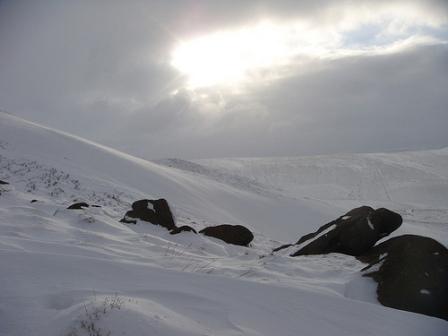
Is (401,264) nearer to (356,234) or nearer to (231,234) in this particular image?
(356,234)

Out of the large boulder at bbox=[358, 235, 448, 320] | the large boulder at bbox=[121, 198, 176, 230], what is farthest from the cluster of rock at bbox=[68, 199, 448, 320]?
the large boulder at bbox=[121, 198, 176, 230]

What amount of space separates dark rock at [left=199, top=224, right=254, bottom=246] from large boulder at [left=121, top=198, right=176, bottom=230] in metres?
0.98

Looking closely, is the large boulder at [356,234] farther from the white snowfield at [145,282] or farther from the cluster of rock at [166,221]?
the cluster of rock at [166,221]

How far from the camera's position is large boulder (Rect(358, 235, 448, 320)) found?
4.86 meters

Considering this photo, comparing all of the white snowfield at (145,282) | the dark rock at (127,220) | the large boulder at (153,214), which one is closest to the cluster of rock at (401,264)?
the white snowfield at (145,282)

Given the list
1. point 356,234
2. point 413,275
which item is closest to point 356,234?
point 356,234

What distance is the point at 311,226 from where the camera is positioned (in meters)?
21.8

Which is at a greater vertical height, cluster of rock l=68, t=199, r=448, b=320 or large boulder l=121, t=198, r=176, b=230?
cluster of rock l=68, t=199, r=448, b=320

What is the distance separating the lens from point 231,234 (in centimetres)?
1016

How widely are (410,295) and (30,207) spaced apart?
7.24 m

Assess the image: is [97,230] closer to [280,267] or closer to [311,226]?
[280,267]

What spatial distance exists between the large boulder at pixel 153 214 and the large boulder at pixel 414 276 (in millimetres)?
5654

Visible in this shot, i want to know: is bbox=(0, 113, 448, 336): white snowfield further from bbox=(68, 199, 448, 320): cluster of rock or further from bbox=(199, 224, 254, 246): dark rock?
bbox=(199, 224, 254, 246): dark rock

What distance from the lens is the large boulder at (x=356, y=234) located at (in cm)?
805
